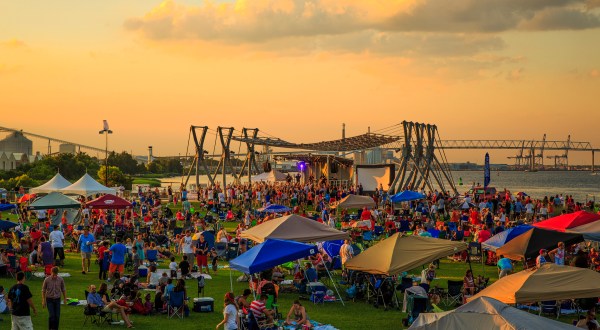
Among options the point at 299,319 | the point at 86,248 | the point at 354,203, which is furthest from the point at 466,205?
the point at 299,319

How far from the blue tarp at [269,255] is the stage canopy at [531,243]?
5.60m

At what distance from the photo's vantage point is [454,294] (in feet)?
57.6

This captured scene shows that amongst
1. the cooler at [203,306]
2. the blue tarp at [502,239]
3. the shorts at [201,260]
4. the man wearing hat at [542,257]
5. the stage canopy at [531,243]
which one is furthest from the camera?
the shorts at [201,260]

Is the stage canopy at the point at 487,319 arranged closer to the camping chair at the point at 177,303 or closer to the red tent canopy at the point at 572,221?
the camping chair at the point at 177,303

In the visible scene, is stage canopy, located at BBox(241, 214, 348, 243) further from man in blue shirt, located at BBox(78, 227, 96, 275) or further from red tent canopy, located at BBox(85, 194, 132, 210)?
red tent canopy, located at BBox(85, 194, 132, 210)

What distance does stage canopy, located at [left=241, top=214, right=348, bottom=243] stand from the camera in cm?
2009

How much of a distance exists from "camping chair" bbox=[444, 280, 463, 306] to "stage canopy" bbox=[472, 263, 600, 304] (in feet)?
9.80

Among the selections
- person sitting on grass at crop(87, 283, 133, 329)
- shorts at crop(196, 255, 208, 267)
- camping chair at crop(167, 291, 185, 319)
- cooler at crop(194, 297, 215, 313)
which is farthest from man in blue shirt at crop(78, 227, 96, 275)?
person sitting on grass at crop(87, 283, 133, 329)

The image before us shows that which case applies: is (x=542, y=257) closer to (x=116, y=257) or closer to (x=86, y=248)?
(x=116, y=257)

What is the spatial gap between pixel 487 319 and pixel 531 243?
33.4ft

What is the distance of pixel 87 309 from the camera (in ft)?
49.6

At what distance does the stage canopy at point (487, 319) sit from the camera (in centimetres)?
1018

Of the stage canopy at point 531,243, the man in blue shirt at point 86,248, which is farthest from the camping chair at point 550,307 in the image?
the man in blue shirt at point 86,248

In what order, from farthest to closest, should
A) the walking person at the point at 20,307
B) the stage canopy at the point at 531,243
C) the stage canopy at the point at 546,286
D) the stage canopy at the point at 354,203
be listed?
the stage canopy at the point at 354,203 → the stage canopy at the point at 531,243 → the stage canopy at the point at 546,286 → the walking person at the point at 20,307
